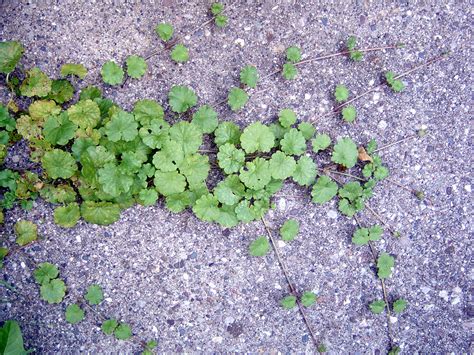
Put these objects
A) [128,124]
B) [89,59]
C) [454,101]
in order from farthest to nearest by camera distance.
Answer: [454,101], [89,59], [128,124]

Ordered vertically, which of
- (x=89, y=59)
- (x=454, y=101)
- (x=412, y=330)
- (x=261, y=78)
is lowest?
(x=412, y=330)

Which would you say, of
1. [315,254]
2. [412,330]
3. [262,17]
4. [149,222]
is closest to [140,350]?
[149,222]

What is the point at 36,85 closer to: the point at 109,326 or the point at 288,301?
the point at 109,326

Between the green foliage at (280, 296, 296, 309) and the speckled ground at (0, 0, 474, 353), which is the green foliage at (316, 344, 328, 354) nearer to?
the speckled ground at (0, 0, 474, 353)

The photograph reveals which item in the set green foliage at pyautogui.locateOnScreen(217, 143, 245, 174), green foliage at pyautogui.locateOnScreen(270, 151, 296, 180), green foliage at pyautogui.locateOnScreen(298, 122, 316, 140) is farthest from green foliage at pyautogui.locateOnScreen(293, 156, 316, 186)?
green foliage at pyautogui.locateOnScreen(217, 143, 245, 174)

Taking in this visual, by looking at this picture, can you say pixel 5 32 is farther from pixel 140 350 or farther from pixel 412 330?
pixel 412 330

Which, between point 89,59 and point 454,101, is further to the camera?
point 454,101

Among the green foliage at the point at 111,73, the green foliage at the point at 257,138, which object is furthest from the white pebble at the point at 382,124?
the green foliage at the point at 111,73
